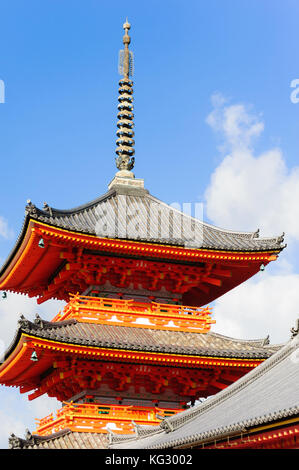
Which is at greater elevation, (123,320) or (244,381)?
(123,320)

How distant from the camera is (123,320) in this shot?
2795cm

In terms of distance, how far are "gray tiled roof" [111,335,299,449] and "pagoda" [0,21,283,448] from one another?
1.92 m

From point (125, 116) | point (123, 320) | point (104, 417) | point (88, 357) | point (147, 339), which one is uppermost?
point (125, 116)

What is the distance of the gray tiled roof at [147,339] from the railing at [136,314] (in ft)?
0.82

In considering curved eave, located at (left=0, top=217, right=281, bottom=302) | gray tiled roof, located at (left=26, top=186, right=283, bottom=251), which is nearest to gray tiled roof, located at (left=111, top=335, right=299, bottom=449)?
curved eave, located at (left=0, top=217, right=281, bottom=302)

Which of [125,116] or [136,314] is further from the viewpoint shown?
[125,116]

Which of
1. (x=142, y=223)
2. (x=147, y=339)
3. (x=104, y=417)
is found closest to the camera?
(x=104, y=417)

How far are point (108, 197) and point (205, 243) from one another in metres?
4.91

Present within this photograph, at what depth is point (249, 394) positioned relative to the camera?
2042 cm

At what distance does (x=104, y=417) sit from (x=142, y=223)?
24.7 feet

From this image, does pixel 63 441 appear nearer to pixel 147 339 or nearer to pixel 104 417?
pixel 104 417

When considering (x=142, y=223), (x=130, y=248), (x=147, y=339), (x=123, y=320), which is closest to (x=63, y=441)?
(x=147, y=339)

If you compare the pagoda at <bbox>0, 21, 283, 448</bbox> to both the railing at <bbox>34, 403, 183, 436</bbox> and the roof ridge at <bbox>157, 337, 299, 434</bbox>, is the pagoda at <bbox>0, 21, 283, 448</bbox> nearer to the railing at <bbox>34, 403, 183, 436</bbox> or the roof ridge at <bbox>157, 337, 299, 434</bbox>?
the railing at <bbox>34, 403, 183, 436</bbox>

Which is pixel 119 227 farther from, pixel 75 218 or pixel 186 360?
pixel 186 360
